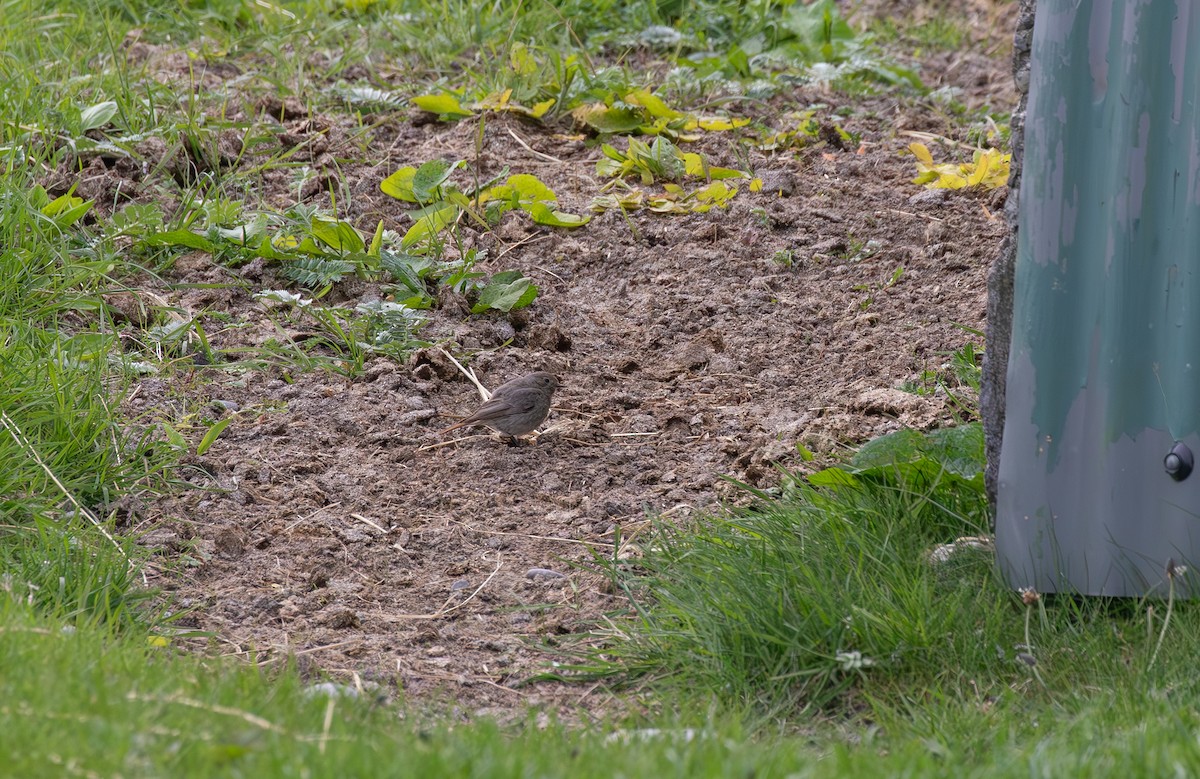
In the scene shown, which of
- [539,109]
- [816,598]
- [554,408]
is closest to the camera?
[816,598]

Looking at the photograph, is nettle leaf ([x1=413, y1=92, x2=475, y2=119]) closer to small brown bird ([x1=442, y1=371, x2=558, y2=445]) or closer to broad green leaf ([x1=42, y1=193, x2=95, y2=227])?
broad green leaf ([x1=42, y1=193, x2=95, y2=227])

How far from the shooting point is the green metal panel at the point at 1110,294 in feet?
10.3

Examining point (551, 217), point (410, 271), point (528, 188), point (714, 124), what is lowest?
point (410, 271)

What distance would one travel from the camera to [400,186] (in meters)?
6.26

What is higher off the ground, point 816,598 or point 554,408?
point 816,598

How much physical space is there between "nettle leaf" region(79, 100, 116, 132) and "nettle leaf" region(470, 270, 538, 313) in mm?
2134

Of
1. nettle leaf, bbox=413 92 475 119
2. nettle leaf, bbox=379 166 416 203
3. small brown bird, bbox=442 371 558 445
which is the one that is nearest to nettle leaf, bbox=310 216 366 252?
nettle leaf, bbox=379 166 416 203

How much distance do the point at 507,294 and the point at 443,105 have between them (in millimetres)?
1898

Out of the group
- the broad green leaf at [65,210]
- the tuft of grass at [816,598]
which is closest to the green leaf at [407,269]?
the broad green leaf at [65,210]

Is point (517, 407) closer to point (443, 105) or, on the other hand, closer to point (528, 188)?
point (528, 188)

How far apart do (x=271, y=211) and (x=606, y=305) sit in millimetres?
1542

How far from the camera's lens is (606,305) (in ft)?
18.8

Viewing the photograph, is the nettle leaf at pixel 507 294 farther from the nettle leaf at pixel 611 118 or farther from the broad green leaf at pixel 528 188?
the nettle leaf at pixel 611 118

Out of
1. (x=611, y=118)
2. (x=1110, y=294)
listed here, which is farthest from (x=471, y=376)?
(x=1110, y=294)
